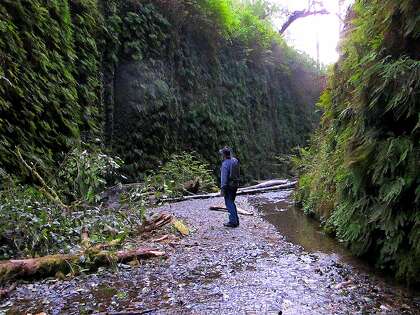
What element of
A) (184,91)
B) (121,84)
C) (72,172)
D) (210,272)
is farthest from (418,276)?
(184,91)

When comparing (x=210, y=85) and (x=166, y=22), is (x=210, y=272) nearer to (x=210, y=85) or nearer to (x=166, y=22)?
(x=166, y=22)

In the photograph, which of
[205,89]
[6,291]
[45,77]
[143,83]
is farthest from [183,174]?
[6,291]

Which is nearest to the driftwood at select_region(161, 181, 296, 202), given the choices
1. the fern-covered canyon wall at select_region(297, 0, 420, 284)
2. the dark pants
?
the dark pants

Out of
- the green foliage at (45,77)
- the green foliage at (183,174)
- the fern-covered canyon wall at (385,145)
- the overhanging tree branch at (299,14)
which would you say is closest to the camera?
the fern-covered canyon wall at (385,145)

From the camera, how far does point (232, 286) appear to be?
393 centimetres

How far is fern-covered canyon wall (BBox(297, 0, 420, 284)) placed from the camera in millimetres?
3888

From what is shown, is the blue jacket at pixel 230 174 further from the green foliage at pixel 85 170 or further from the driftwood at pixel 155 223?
the green foliage at pixel 85 170

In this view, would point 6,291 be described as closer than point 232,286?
Yes

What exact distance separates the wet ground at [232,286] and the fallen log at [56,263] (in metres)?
0.15

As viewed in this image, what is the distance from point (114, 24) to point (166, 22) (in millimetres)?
3038

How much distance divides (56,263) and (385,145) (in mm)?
3882

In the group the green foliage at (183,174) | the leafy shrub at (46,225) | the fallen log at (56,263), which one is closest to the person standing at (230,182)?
the leafy shrub at (46,225)

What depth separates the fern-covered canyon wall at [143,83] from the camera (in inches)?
333

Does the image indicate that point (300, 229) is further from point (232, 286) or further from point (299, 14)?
point (299, 14)
